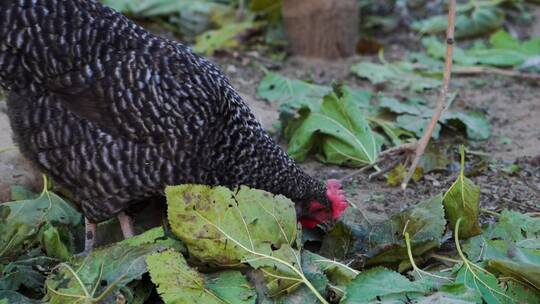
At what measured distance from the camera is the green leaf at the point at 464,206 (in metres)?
3.59

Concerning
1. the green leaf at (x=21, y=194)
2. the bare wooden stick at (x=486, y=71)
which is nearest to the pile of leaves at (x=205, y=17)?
the bare wooden stick at (x=486, y=71)

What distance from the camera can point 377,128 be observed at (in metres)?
5.17

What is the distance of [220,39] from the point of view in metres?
6.65

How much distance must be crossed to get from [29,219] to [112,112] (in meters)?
0.75

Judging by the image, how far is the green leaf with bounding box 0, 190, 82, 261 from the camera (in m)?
3.46

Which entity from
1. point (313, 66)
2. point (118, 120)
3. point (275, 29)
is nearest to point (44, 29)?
point (118, 120)

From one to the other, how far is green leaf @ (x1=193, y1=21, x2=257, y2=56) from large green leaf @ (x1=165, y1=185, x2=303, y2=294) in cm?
337

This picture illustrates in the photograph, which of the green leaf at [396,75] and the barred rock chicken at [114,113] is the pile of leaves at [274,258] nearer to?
the barred rock chicken at [114,113]

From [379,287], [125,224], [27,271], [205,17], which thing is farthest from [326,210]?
[205,17]

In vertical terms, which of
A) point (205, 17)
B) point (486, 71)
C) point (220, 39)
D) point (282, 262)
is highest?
point (205, 17)

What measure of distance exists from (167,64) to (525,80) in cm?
360

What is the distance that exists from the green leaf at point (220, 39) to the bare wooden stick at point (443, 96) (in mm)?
2712

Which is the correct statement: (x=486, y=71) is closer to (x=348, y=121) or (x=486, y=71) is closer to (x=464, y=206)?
(x=348, y=121)

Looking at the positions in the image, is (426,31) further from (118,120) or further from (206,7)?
(118,120)
